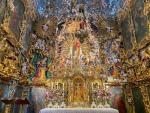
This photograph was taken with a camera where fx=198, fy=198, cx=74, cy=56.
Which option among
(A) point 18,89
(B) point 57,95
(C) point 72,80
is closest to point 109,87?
(C) point 72,80

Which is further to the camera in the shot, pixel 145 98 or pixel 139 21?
pixel 139 21

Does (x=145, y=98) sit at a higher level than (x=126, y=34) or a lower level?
lower

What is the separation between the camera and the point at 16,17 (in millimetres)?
12516

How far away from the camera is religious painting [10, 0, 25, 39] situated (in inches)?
465

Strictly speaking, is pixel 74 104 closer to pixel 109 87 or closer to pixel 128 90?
pixel 109 87

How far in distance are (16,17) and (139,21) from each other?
25.5 feet

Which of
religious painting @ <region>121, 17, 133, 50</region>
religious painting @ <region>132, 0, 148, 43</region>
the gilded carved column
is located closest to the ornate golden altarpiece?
the gilded carved column

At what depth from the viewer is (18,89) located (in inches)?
452

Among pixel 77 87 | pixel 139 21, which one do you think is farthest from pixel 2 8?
pixel 139 21

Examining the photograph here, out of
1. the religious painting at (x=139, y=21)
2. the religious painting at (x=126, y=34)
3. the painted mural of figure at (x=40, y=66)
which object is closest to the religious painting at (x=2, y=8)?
the painted mural of figure at (x=40, y=66)

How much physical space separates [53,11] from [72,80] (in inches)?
289

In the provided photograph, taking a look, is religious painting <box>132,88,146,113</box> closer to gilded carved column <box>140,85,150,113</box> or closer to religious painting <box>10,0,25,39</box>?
gilded carved column <box>140,85,150,113</box>

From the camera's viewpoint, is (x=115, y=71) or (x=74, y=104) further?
(x=115, y=71)

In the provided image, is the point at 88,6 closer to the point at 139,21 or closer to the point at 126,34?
the point at 126,34
